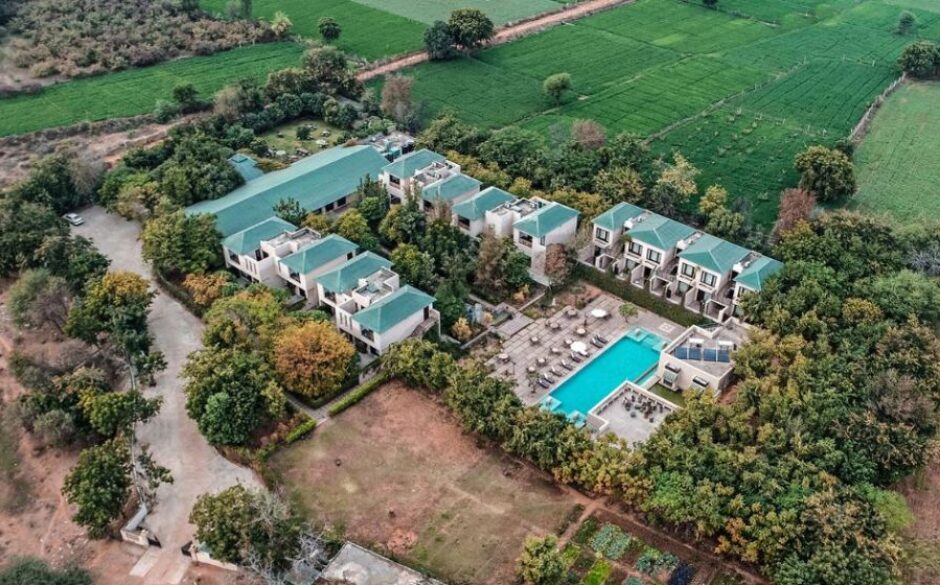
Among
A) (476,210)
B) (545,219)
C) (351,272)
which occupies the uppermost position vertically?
(545,219)

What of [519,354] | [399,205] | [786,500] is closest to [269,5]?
[399,205]

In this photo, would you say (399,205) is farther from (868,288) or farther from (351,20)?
(351,20)

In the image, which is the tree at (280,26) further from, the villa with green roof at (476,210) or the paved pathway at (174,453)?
the villa with green roof at (476,210)

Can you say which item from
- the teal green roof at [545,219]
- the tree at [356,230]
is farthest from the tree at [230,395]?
the teal green roof at [545,219]

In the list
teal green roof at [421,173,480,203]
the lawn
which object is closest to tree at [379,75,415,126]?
teal green roof at [421,173,480,203]

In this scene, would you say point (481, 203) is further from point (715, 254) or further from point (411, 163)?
point (715, 254)

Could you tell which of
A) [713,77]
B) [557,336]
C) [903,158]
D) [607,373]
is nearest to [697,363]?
[607,373]

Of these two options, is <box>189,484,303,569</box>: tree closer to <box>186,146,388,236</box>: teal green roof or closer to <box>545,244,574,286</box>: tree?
<box>186,146,388,236</box>: teal green roof
